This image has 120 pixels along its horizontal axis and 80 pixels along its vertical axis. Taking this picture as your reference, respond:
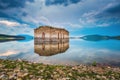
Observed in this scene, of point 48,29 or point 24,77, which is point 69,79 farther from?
point 48,29

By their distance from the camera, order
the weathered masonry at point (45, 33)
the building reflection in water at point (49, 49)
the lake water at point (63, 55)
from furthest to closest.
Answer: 1. the weathered masonry at point (45, 33)
2. the building reflection in water at point (49, 49)
3. the lake water at point (63, 55)

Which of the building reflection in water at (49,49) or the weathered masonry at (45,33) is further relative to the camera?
the weathered masonry at (45,33)

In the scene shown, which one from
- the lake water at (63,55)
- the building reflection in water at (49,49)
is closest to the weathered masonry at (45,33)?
the building reflection in water at (49,49)

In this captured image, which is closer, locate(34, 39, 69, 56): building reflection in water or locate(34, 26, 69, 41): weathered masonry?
locate(34, 39, 69, 56): building reflection in water

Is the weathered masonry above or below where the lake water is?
above

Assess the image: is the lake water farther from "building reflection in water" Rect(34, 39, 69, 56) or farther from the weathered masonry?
the weathered masonry

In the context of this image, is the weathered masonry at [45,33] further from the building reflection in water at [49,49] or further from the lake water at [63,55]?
the lake water at [63,55]

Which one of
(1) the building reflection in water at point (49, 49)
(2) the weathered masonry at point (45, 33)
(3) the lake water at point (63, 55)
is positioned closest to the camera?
(3) the lake water at point (63, 55)

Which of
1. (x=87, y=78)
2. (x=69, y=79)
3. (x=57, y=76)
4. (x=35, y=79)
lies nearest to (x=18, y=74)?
(x=35, y=79)

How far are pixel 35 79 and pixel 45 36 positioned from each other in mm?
85562

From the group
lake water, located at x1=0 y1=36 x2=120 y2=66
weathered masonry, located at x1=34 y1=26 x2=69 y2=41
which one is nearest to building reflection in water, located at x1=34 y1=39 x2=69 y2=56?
lake water, located at x1=0 y1=36 x2=120 y2=66

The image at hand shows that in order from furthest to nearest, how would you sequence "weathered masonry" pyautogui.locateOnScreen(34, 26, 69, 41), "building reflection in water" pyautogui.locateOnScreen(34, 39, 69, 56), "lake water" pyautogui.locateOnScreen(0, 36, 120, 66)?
"weathered masonry" pyautogui.locateOnScreen(34, 26, 69, 41)
"building reflection in water" pyautogui.locateOnScreen(34, 39, 69, 56)
"lake water" pyautogui.locateOnScreen(0, 36, 120, 66)

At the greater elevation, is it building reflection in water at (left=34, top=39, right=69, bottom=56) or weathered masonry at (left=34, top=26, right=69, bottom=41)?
weathered masonry at (left=34, top=26, right=69, bottom=41)

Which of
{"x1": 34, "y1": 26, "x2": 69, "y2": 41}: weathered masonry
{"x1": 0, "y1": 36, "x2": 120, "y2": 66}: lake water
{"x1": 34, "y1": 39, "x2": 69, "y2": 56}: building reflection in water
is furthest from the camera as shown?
{"x1": 34, "y1": 26, "x2": 69, "y2": 41}: weathered masonry
